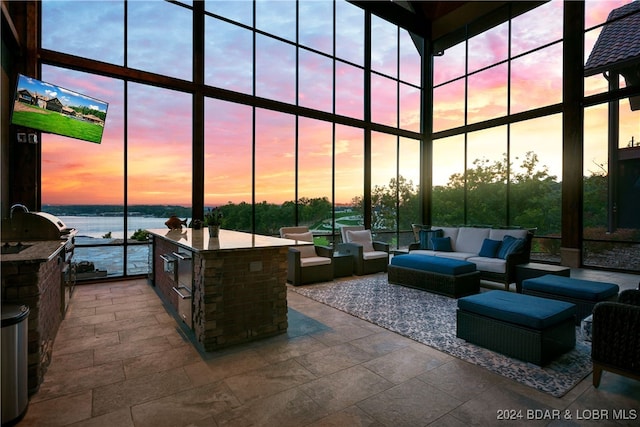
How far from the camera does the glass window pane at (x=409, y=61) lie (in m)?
9.13

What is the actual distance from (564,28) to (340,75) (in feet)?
16.1

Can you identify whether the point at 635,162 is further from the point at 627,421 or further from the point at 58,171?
the point at 58,171

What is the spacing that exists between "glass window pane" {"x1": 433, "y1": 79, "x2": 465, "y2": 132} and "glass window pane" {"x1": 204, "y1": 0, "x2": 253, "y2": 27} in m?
5.75

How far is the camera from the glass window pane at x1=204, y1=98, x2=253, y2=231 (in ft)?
20.7

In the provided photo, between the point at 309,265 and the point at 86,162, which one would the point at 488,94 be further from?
the point at 86,162

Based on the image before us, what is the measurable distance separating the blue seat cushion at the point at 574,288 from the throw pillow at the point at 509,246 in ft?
3.97

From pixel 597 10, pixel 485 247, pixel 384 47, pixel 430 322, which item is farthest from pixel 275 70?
pixel 597 10

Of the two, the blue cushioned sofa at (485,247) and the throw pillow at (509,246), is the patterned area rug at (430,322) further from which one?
the throw pillow at (509,246)

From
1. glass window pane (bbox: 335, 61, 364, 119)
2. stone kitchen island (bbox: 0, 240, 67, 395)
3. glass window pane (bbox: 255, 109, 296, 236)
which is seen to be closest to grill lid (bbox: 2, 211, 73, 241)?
stone kitchen island (bbox: 0, 240, 67, 395)

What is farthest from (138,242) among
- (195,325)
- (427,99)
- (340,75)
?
(427,99)

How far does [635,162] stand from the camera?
267 inches

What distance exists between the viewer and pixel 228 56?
6367 mm

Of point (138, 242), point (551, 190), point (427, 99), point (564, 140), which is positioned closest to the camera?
point (138, 242)

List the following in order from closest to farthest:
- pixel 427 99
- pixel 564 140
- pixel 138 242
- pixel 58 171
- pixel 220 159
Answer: pixel 58 171, pixel 138 242, pixel 220 159, pixel 564 140, pixel 427 99
